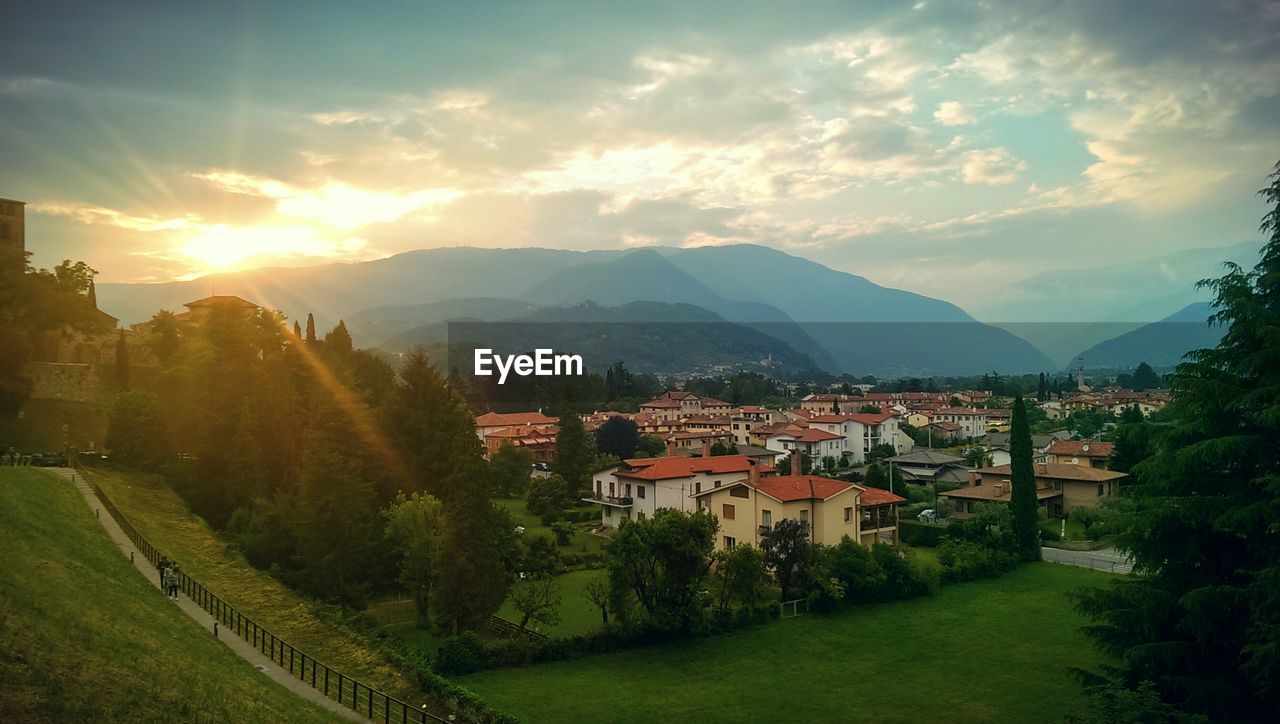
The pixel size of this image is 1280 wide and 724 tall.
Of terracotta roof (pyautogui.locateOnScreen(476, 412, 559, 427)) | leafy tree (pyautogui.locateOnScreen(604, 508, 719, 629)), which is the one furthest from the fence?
terracotta roof (pyautogui.locateOnScreen(476, 412, 559, 427))

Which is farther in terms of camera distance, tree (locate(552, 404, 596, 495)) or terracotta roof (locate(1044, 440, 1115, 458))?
terracotta roof (locate(1044, 440, 1115, 458))

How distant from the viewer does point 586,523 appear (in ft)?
148

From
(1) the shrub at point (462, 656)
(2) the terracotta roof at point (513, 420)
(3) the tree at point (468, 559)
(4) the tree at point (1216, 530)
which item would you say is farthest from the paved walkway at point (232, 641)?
(2) the terracotta roof at point (513, 420)

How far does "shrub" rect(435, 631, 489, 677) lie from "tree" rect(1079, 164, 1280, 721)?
16.0 m

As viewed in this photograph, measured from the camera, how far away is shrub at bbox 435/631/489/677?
21.7 metres

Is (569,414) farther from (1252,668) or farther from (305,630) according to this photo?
(1252,668)

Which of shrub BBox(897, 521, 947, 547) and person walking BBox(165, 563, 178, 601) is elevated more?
person walking BBox(165, 563, 178, 601)

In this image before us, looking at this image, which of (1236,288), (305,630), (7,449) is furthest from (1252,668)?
(7,449)

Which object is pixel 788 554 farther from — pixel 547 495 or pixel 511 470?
pixel 511 470

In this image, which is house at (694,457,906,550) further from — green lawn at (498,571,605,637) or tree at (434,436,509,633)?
tree at (434,436,509,633)

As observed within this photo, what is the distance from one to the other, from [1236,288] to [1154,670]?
6.83 metres

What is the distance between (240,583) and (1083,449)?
5730cm

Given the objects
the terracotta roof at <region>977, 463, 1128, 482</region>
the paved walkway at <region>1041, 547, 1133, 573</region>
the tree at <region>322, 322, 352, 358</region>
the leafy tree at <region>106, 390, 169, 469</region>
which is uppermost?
the tree at <region>322, 322, 352, 358</region>

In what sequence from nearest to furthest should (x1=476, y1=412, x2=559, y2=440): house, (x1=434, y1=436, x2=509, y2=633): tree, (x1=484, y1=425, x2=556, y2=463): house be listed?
(x1=434, y1=436, x2=509, y2=633): tree → (x1=484, y1=425, x2=556, y2=463): house → (x1=476, y1=412, x2=559, y2=440): house
